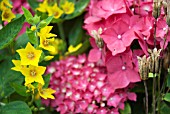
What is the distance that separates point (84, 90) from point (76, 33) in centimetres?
37

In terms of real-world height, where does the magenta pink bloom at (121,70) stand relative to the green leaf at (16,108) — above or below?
above

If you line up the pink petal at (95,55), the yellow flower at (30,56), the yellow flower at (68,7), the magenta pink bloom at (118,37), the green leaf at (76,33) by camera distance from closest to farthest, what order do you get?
the yellow flower at (30,56) < the magenta pink bloom at (118,37) < the pink petal at (95,55) < the yellow flower at (68,7) < the green leaf at (76,33)

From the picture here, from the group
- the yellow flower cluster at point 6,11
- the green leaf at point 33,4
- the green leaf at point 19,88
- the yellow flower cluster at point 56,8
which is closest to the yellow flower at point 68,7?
the yellow flower cluster at point 56,8

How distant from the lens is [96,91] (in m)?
1.18

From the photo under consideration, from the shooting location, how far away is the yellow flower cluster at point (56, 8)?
1.31 meters

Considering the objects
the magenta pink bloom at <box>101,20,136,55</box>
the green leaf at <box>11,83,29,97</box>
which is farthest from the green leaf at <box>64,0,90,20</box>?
the green leaf at <box>11,83,29,97</box>

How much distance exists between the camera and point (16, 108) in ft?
3.56

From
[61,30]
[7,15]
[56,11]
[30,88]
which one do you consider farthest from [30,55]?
[61,30]

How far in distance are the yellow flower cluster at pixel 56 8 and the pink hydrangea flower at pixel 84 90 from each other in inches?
6.7

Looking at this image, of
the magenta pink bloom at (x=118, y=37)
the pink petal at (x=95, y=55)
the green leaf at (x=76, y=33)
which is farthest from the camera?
the green leaf at (x=76, y=33)

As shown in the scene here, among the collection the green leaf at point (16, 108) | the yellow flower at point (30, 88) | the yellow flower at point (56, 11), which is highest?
the yellow flower at point (56, 11)

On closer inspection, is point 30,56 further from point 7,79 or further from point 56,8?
point 56,8

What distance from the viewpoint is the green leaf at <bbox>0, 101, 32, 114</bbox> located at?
1070mm

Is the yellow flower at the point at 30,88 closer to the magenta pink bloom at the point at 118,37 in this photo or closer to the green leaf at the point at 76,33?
the magenta pink bloom at the point at 118,37
